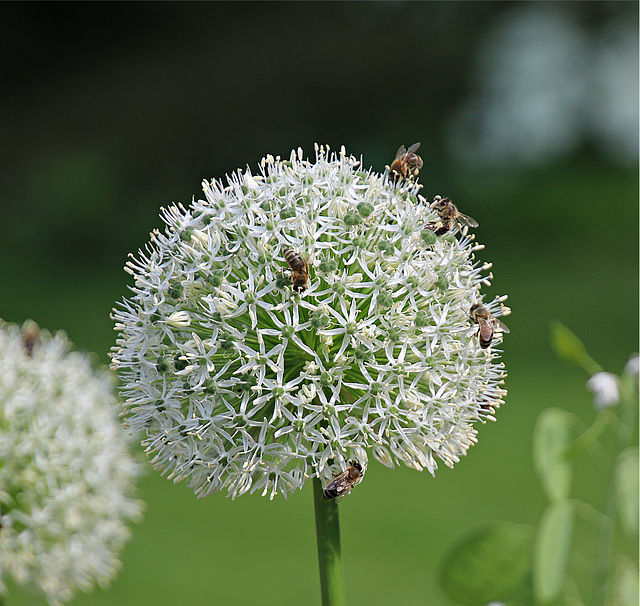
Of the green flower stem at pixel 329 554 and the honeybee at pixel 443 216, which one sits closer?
the green flower stem at pixel 329 554

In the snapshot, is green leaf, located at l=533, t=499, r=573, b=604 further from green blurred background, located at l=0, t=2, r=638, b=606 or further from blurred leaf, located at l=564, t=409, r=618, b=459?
green blurred background, located at l=0, t=2, r=638, b=606

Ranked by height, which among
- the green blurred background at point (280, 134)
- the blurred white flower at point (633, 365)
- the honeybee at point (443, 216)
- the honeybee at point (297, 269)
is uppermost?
the green blurred background at point (280, 134)

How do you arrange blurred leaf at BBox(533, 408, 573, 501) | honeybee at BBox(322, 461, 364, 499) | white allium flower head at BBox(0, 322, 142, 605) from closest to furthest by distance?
honeybee at BBox(322, 461, 364, 499)
blurred leaf at BBox(533, 408, 573, 501)
white allium flower head at BBox(0, 322, 142, 605)

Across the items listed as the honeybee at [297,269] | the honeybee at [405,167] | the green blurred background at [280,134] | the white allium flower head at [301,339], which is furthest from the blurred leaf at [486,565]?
the green blurred background at [280,134]

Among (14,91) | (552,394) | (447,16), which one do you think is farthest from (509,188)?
(14,91)

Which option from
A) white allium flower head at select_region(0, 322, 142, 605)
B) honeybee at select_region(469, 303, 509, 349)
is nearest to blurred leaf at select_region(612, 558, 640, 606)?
honeybee at select_region(469, 303, 509, 349)

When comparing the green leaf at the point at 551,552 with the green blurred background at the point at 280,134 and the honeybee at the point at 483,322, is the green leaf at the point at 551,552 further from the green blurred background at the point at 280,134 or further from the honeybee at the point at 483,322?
the green blurred background at the point at 280,134

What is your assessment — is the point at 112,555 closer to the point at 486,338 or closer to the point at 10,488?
the point at 10,488
